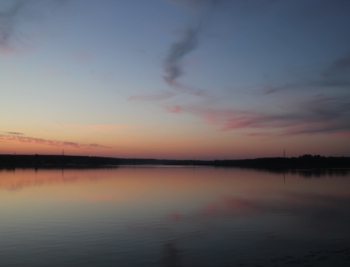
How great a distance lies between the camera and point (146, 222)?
18516mm

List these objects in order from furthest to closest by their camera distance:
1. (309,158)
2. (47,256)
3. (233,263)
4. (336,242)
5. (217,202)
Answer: (309,158) < (217,202) < (336,242) < (47,256) < (233,263)

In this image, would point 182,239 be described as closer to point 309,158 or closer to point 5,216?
point 5,216

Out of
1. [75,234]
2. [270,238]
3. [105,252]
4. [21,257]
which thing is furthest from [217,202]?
[21,257]

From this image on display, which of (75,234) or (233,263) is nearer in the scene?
(233,263)

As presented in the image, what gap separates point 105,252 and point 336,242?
9506mm

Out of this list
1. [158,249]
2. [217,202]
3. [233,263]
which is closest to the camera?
[233,263]

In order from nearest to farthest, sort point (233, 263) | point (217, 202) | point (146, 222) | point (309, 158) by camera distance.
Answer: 1. point (233, 263)
2. point (146, 222)
3. point (217, 202)
4. point (309, 158)

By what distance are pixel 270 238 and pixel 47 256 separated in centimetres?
919

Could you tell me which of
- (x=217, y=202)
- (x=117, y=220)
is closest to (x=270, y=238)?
(x=117, y=220)

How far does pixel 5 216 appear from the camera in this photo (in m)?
19.6

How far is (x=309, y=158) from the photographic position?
165m

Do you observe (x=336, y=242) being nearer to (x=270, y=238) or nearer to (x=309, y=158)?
(x=270, y=238)

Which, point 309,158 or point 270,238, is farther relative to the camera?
point 309,158

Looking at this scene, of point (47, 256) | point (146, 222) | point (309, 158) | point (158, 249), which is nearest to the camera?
point (47, 256)
